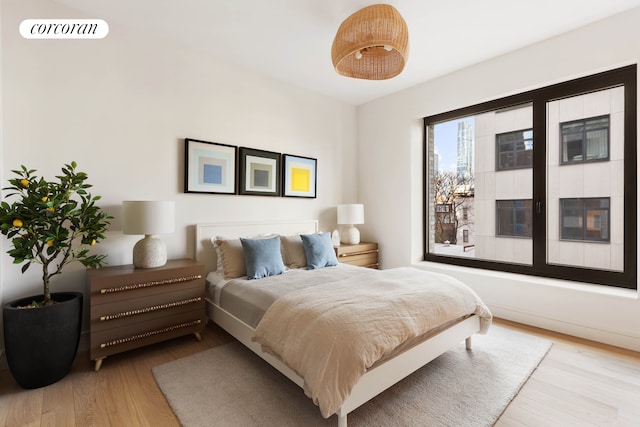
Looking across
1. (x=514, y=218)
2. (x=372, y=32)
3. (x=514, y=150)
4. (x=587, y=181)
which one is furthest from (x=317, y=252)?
(x=587, y=181)

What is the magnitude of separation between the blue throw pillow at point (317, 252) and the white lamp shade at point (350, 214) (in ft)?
2.64

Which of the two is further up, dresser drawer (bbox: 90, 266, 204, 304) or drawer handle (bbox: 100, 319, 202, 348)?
dresser drawer (bbox: 90, 266, 204, 304)

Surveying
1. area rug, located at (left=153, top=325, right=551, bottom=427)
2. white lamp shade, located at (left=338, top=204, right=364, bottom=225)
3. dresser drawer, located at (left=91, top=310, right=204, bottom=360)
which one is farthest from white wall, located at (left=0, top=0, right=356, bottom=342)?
area rug, located at (left=153, top=325, right=551, bottom=427)

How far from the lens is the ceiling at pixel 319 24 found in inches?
90.0

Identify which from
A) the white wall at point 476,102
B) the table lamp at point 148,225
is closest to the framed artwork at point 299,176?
the white wall at point 476,102

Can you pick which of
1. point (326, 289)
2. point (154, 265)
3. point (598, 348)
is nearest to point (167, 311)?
point (154, 265)

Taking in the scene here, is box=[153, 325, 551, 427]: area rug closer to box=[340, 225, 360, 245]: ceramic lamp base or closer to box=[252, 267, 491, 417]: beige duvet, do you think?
box=[252, 267, 491, 417]: beige duvet

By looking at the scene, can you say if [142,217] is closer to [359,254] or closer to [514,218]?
[359,254]

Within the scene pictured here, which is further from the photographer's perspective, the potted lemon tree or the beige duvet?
the potted lemon tree

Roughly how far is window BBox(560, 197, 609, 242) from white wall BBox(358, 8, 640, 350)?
1.93ft

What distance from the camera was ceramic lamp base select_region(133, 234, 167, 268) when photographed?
2379 millimetres

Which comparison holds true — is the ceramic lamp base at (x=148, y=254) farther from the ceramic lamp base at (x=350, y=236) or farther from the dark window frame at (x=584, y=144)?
the dark window frame at (x=584, y=144)

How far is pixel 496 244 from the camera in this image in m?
3.65

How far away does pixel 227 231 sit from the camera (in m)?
3.17
